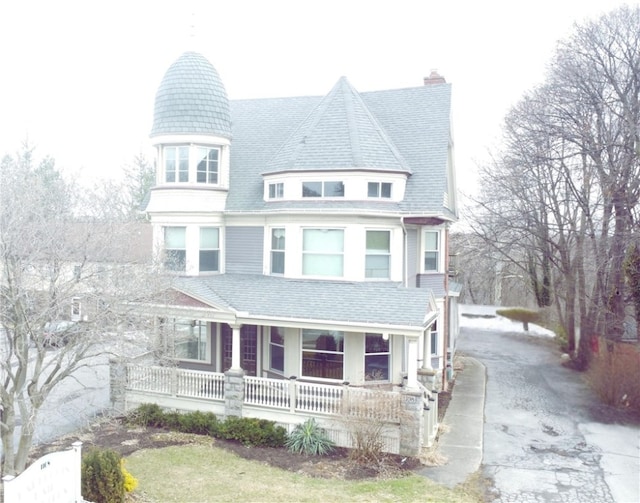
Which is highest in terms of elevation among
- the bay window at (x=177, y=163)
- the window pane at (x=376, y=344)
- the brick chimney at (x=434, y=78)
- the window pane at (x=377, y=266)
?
the brick chimney at (x=434, y=78)

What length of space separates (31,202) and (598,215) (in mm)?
23510

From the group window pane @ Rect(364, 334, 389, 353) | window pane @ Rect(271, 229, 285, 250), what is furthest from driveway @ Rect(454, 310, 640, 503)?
window pane @ Rect(271, 229, 285, 250)

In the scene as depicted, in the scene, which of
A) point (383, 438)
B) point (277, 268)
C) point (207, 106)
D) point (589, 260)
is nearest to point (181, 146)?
point (207, 106)

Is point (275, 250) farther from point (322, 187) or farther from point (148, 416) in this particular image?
point (148, 416)

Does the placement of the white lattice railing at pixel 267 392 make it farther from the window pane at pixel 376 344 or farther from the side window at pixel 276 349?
the window pane at pixel 376 344

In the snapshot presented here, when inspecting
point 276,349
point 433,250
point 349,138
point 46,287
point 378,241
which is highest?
point 349,138

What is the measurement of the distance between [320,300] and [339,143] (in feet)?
17.2

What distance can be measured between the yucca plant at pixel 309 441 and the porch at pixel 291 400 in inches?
9.7

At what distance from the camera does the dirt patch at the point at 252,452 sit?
39.5 ft

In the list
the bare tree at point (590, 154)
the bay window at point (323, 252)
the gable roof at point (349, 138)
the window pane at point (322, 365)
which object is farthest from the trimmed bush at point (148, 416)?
the bare tree at point (590, 154)

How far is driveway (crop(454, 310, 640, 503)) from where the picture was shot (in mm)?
11207

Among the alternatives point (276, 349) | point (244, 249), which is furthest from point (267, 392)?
point (244, 249)

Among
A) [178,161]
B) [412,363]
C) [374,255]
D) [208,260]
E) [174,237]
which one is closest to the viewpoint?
[412,363]

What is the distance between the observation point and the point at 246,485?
1090 cm
